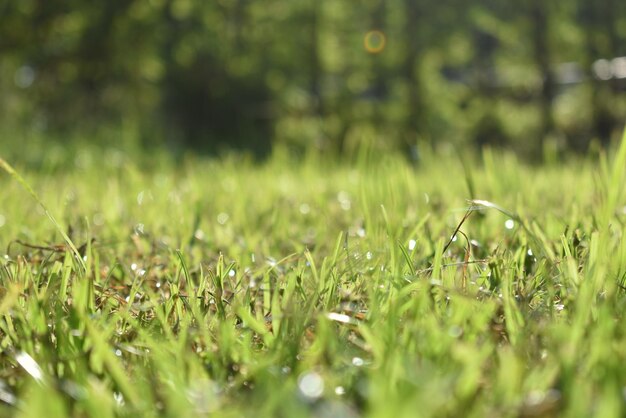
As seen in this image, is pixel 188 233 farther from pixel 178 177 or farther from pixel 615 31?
pixel 615 31

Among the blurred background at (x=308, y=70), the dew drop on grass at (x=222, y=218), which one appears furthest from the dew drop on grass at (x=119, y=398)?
the blurred background at (x=308, y=70)

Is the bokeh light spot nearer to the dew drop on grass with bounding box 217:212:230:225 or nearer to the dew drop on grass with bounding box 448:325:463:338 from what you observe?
the dew drop on grass with bounding box 217:212:230:225

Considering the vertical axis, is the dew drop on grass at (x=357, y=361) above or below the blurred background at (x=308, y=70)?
above

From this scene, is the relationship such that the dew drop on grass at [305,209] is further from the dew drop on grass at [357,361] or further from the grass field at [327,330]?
the dew drop on grass at [357,361]

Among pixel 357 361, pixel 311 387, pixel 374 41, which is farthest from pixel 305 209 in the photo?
pixel 374 41

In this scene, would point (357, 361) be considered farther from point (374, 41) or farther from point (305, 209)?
point (374, 41)

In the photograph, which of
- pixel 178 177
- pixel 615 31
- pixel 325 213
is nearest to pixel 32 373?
pixel 325 213
